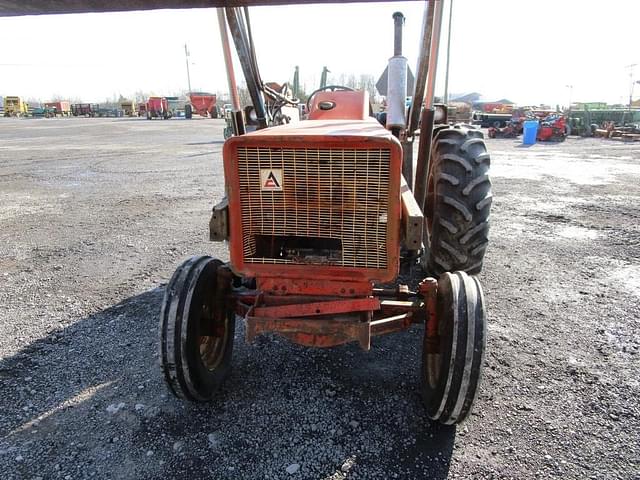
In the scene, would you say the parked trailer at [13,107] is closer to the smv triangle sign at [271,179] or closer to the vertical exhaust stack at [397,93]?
the vertical exhaust stack at [397,93]

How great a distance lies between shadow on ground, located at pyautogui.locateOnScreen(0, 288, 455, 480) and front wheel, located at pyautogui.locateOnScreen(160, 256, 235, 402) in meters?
0.18

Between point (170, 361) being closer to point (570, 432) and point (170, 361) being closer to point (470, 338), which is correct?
point (470, 338)

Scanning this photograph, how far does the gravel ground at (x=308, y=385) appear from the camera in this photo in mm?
2408

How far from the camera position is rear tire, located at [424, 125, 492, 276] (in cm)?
354

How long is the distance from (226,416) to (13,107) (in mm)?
76047

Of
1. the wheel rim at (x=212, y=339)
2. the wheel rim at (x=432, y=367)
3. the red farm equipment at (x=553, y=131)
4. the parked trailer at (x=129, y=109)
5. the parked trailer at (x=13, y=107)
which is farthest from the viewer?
the parked trailer at (x=129, y=109)

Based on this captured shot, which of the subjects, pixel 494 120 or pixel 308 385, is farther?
pixel 494 120

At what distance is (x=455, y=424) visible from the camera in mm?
2602

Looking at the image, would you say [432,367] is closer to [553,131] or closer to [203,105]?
[553,131]

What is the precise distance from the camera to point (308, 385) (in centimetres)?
305

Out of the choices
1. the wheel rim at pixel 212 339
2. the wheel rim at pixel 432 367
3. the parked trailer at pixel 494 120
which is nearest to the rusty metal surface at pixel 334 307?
the wheel rim at pixel 432 367

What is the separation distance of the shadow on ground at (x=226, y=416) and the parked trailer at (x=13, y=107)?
74282mm

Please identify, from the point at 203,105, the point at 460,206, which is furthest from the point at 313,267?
the point at 203,105

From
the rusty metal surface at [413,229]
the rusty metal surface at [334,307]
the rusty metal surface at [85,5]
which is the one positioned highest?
the rusty metal surface at [85,5]
